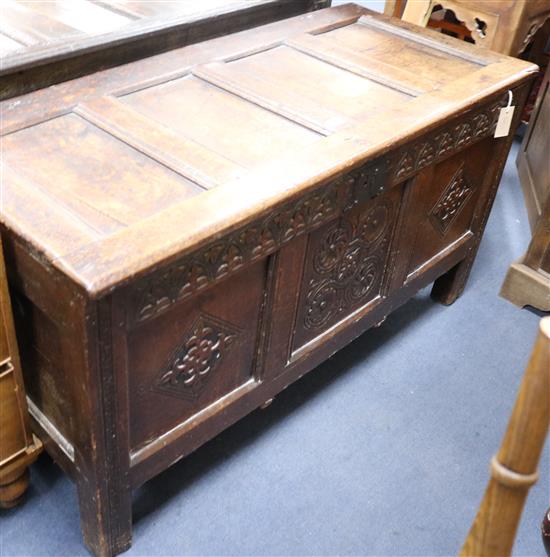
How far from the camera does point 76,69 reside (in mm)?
1624

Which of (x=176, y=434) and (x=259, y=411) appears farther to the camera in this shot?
(x=259, y=411)

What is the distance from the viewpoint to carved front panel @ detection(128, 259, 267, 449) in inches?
50.3

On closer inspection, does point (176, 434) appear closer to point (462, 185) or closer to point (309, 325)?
point (309, 325)

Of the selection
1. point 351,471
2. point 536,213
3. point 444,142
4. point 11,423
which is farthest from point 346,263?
point 536,213

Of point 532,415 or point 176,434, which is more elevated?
point 532,415

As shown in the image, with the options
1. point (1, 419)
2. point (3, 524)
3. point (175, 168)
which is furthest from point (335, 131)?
point (3, 524)

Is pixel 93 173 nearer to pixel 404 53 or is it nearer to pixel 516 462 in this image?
pixel 516 462

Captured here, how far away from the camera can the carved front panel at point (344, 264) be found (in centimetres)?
156

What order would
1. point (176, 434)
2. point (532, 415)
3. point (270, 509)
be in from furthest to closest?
point (270, 509)
point (176, 434)
point (532, 415)

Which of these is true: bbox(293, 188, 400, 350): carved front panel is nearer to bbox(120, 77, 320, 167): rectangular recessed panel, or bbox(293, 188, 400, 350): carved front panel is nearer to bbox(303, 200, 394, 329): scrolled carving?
bbox(303, 200, 394, 329): scrolled carving

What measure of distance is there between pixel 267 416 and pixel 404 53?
96cm

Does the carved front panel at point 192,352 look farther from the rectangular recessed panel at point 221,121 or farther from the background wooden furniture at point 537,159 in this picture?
the background wooden furniture at point 537,159

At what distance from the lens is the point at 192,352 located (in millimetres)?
1366

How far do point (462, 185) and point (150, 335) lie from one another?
1.01 m
